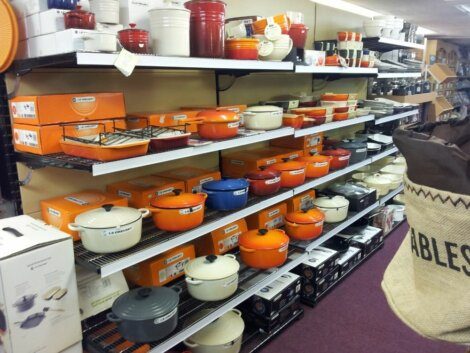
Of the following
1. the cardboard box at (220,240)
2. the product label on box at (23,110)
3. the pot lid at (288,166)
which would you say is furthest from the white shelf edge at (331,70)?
the product label on box at (23,110)

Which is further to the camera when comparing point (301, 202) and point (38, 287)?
point (301, 202)

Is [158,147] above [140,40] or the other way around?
the other way around

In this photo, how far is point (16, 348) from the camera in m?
1.31

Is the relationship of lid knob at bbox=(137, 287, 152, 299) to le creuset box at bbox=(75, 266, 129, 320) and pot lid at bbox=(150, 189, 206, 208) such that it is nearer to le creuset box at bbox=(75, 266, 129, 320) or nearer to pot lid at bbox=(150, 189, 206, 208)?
le creuset box at bbox=(75, 266, 129, 320)

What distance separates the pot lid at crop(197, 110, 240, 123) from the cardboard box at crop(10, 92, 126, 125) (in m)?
0.39

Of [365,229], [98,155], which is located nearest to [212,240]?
[98,155]

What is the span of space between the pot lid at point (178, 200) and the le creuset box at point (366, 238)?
76.8 inches

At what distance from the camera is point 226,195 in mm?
2025

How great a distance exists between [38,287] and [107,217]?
337 millimetres

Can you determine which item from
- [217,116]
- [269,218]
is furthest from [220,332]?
[217,116]

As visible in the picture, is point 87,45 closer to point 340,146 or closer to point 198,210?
point 198,210

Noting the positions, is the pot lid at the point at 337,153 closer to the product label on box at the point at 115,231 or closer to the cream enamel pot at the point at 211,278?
the cream enamel pot at the point at 211,278

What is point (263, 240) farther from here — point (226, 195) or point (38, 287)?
point (38, 287)

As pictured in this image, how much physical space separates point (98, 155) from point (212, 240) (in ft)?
3.47
